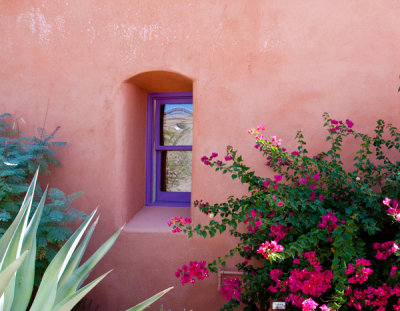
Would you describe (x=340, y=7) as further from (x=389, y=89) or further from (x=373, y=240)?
(x=373, y=240)

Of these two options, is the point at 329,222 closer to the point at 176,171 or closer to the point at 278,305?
the point at 278,305

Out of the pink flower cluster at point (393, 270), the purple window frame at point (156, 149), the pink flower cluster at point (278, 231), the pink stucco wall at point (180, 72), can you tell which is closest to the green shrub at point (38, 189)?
the pink stucco wall at point (180, 72)

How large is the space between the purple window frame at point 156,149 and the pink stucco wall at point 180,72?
0.24m

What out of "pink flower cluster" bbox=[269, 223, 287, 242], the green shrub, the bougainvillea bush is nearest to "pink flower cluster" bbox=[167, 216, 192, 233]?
the bougainvillea bush

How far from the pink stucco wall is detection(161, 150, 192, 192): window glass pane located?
354 millimetres

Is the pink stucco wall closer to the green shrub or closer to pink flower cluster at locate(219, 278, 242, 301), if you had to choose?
the green shrub

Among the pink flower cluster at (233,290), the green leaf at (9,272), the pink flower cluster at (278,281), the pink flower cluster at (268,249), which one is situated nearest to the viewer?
the green leaf at (9,272)

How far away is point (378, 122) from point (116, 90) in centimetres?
222

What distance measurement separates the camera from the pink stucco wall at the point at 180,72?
2848 mm

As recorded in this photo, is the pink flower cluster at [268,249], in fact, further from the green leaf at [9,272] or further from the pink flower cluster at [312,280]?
the green leaf at [9,272]

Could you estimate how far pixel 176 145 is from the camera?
12.0 feet

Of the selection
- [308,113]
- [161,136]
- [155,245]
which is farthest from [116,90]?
[308,113]

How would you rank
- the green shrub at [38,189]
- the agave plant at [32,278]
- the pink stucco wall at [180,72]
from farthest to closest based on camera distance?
1. the pink stucco wall at [180,72]
2. the green shrub at [38,189]
3. the agave plant at [32,278]

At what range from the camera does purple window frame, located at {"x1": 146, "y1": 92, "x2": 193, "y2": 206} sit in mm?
3629
